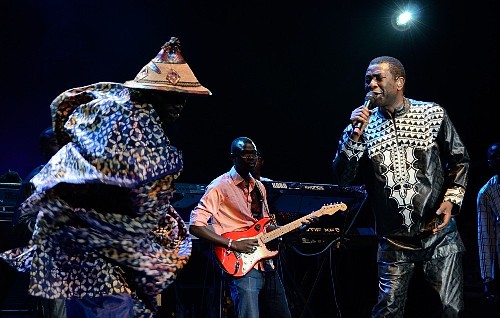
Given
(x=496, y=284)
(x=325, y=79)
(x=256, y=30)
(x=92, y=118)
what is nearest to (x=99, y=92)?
(x=92, y=118)

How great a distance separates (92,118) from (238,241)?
11.2 ft

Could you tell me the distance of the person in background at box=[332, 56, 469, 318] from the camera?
13.3ft

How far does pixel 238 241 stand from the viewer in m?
5.85

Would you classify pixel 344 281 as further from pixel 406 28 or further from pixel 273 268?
pixel 406 28

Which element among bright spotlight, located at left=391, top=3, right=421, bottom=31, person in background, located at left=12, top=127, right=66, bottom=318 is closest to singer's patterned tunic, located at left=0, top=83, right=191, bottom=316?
person in background, located at left=12, top=127, right=66, bottom=318

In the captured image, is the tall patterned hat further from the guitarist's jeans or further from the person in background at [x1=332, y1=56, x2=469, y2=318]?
the guitarist's jeans

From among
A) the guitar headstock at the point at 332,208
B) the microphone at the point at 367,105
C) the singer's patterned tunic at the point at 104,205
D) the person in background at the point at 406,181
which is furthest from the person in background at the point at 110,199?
the guitar headstock at the point at 332,208

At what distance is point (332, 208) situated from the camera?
6.38 meters

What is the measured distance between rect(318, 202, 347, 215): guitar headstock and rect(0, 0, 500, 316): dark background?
1.87 metres

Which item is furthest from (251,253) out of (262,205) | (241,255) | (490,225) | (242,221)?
(490,225)

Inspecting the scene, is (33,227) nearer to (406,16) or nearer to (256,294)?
(256,294)

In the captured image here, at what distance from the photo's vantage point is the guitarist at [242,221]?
18.8 ft

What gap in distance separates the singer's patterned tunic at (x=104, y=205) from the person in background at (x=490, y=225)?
4.62 metres

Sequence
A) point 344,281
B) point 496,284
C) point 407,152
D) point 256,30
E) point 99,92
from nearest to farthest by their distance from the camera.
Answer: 1. point 99,92
2. point 407,152
3. point 496,284
4. point 344,281
5. point 256,30
